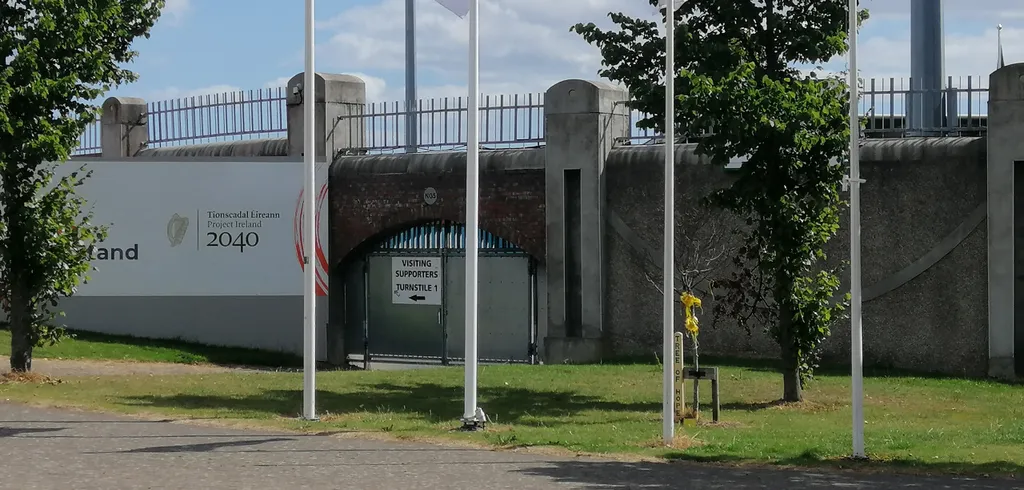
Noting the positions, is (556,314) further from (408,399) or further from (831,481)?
(831,481)

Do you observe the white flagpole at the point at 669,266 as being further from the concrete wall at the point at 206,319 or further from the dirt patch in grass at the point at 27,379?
the concrete wall at the point at 206,319

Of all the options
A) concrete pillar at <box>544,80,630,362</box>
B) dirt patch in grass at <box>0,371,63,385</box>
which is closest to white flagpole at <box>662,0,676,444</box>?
dirt patch in grass at <box>0,371,63,385</box>

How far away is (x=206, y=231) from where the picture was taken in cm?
2831

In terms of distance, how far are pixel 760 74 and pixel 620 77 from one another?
181 centimetres

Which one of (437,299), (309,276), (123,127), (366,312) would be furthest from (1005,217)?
(123,127)

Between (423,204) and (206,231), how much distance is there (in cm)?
461

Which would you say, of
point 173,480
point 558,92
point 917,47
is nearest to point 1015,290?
point 917,47

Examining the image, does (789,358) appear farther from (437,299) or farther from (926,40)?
(437,299)

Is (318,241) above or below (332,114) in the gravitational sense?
below

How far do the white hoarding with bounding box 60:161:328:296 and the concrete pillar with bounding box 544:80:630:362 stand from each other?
574 cm

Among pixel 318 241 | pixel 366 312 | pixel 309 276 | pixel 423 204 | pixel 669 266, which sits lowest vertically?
pixel 366 312

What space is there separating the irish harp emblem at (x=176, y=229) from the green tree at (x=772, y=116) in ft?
40.7

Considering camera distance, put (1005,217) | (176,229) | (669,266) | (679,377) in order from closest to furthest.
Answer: (669,266), (679,377), (1005,217), (176,229)

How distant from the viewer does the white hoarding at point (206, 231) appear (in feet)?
92.1
